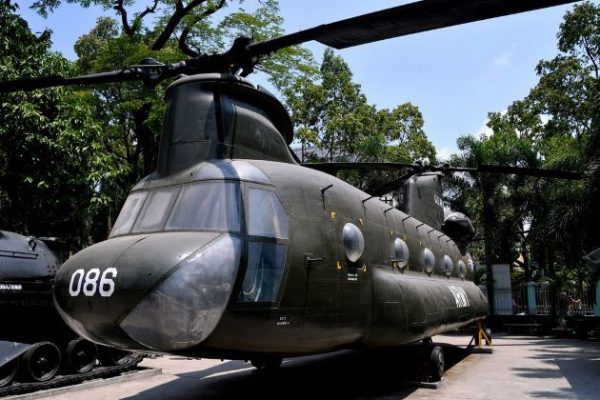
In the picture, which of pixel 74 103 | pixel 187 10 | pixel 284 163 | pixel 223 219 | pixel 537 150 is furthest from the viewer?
pixel 537 150

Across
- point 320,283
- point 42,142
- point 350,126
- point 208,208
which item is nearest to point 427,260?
point 320,283

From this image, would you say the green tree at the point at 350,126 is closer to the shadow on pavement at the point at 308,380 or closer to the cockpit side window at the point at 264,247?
the shadow on pavement at the point at 308,380

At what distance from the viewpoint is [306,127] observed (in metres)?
29.1

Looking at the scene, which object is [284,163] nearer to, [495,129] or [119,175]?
[119,175]

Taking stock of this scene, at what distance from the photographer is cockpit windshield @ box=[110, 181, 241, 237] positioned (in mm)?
5730

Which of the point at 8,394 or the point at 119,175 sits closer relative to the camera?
the point at 8,394

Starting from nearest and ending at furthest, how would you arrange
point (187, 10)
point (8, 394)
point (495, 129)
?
point (8, 394) < point (187, 10) < point (495, 129)

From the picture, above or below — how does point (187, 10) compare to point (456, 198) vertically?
above

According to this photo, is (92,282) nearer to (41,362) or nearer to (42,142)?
(41,362)

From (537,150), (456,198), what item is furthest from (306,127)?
(537,150)

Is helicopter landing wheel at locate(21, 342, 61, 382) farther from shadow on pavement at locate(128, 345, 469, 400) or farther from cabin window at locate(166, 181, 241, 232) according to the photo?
cabin window at locate(166, 181, 241, 232)

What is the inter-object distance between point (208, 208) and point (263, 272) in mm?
913

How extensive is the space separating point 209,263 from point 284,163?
2437 millimetres

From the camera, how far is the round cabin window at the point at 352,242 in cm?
713
